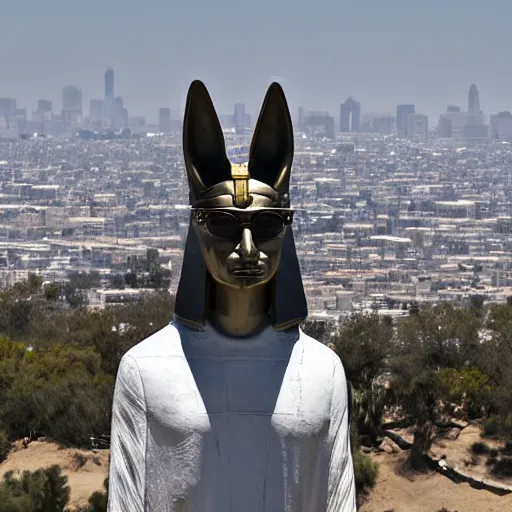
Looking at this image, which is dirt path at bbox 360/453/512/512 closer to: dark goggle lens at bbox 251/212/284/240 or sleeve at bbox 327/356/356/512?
sleeve at bbox 327/356/356/512

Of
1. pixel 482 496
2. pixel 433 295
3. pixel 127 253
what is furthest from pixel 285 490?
pixel 127 253

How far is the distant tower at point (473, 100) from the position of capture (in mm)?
188375

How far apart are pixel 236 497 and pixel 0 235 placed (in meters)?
99.9

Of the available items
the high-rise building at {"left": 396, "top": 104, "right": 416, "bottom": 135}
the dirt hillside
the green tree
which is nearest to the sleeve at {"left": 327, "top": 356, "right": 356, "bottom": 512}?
the dirt hillside

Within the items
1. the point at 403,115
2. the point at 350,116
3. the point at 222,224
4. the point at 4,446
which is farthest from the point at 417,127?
the point at 222,224

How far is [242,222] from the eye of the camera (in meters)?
4.59

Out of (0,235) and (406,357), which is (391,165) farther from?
(406,357)

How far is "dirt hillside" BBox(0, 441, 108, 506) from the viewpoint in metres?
16.1

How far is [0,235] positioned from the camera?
103 m

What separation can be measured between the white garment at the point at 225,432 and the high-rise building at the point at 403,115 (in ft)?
594

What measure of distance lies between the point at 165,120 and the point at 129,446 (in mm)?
154761

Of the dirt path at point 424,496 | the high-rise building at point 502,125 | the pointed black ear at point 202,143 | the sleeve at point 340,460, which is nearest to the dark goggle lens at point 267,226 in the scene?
the pointed black ear at point 202,143

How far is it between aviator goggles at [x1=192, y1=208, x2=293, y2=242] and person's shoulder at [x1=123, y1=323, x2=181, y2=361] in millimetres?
331

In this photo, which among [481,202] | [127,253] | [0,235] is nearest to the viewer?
[127,253]
